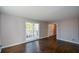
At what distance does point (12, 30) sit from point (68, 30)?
1116 mm

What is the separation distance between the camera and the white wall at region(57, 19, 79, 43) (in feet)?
5.16

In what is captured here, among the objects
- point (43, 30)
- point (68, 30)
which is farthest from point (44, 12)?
point (68, 30)

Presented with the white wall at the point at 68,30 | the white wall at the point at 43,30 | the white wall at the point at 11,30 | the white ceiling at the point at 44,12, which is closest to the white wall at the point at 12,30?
the white wall at the point at 11,30

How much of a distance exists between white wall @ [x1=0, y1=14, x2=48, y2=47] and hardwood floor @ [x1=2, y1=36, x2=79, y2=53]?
113mm

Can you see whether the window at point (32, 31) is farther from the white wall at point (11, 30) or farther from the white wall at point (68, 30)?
the white wall at point (68, 30)

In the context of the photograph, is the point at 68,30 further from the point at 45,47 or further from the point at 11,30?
the point at 11,30

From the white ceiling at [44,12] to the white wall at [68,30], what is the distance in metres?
0.11

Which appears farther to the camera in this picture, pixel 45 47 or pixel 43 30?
pixel 43 30

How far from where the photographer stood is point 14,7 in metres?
1.52

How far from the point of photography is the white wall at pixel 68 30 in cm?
157

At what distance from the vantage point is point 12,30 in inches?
61.6
